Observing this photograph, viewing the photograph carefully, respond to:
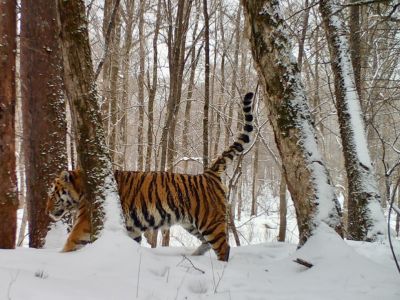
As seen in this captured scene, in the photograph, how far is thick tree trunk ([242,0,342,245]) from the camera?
4301 millimetres

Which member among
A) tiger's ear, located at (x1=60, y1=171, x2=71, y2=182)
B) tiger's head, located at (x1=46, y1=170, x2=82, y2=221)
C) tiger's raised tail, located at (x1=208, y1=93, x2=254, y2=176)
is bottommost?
tiger's head, located at (x1=46, y1=170, x2=82, y2=221)

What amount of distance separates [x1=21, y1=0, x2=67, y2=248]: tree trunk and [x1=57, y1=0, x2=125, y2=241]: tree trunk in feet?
4.61

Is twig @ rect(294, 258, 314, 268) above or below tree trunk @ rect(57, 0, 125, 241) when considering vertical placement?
below

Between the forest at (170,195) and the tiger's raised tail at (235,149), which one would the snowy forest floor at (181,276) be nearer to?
the forest at (170,195)

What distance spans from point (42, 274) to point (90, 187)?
1223mm

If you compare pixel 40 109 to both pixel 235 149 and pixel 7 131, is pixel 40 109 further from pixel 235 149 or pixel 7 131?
pixel 235 149

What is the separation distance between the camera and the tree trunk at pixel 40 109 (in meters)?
5.27

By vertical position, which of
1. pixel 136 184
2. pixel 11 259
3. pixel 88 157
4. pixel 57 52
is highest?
pixel 57 52

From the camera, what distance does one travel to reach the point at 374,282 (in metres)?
3.29

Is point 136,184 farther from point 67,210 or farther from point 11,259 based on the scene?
point 11,259

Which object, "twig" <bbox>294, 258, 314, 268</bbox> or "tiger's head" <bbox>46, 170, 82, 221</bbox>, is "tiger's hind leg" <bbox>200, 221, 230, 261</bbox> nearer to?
"twig" <bbox>294, 258, 314, 268</bbox>

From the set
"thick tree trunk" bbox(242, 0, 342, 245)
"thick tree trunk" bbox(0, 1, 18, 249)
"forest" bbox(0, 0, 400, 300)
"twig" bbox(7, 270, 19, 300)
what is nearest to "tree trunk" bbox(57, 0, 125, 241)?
"forest" bbox(0, 0, 400, 300)

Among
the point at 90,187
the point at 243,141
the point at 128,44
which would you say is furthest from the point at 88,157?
the point at 128,44

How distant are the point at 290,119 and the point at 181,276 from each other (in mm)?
2093
